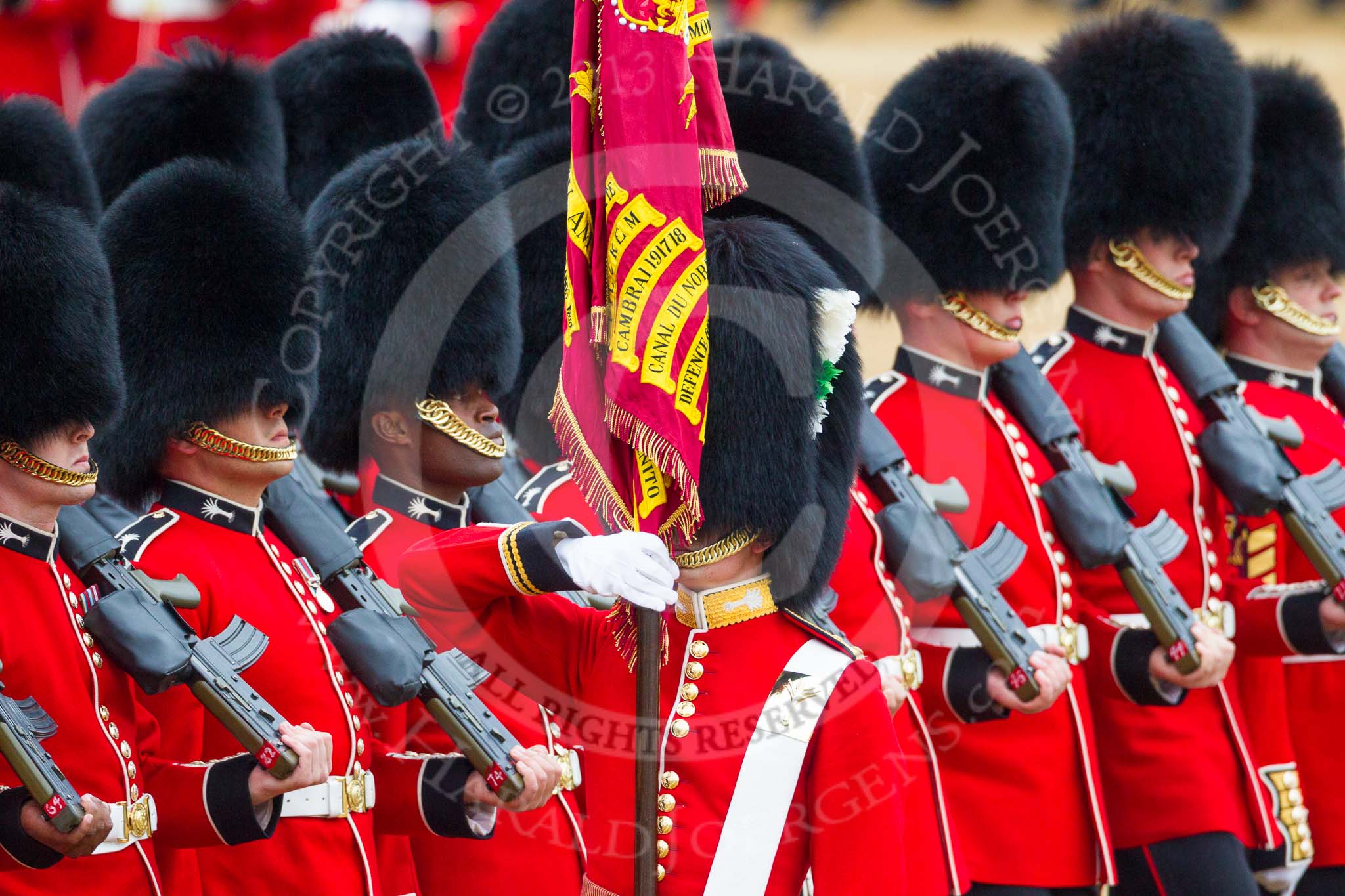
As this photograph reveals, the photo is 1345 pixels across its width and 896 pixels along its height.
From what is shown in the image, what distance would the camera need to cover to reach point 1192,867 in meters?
4.39

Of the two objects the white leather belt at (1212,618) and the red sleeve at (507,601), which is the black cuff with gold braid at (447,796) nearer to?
the red sleeve at (507,601)

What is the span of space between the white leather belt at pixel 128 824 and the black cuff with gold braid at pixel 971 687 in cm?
174

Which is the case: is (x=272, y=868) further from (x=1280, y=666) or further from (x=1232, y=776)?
(x=1280, y=666)

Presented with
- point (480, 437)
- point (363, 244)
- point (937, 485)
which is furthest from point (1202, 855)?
point (363, 244)

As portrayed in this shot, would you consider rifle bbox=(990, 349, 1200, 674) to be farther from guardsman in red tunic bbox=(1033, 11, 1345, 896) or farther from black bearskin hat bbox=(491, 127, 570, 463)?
black bearskin hat bbox=(491, 127, 570, 463)

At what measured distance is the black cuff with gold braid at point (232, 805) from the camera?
10.2 feet

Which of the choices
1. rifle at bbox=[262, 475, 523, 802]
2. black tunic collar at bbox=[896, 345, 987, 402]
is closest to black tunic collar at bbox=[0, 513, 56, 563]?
rifle at bbox=[262, 475, 523, 802]

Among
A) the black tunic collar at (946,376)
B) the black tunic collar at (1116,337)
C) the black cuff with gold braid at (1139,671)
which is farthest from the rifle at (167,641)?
the black tunic collar at (1116,337)

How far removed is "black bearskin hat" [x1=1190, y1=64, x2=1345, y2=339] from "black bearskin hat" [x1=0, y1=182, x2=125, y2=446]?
321 centimetres

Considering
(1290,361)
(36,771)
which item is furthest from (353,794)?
(1290,361)

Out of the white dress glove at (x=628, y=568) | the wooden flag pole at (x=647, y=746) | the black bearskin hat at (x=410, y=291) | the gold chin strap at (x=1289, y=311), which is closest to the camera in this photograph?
the white dress glove at (x=628, y=568)

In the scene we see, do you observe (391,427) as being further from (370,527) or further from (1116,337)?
(1116,337)

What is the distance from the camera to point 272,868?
3.34 metres

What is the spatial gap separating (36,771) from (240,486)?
2.31 ft
